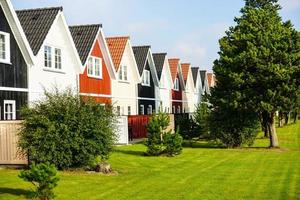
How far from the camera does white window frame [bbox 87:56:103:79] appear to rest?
32.3 meters

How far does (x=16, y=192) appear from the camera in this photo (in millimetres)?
13680

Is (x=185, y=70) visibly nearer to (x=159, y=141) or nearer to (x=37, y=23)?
(x=37, y=23)

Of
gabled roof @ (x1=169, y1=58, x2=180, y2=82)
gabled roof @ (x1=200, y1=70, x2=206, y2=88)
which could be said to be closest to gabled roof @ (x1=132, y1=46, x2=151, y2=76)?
gabled roof @ (x1=169, y1=58, x2=180, y2=82)

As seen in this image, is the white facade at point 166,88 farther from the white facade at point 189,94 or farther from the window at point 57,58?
the window at point 57,58

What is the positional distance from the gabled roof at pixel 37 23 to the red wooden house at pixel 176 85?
28.7 m

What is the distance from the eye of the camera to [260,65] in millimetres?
29734

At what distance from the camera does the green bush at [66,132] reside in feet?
57.4

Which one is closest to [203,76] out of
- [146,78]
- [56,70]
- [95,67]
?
[146,78]

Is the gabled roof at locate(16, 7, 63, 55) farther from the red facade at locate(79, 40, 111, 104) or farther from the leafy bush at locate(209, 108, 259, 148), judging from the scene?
the leafy bush at locate(209, 108, 259, 148)

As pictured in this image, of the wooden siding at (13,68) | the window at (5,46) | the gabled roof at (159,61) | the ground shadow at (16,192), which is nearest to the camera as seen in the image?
the ground shadow at (16,192)

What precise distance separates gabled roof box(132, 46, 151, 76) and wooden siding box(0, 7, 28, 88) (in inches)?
742

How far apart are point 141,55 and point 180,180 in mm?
27254

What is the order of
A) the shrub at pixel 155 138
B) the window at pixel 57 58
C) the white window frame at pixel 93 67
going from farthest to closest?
the white window frame at pixel 93 67, the window at pixel 57 58, the shrub at pixel 155 138

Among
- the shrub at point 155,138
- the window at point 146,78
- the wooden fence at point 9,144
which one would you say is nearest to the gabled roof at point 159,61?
the window at point 146,78
